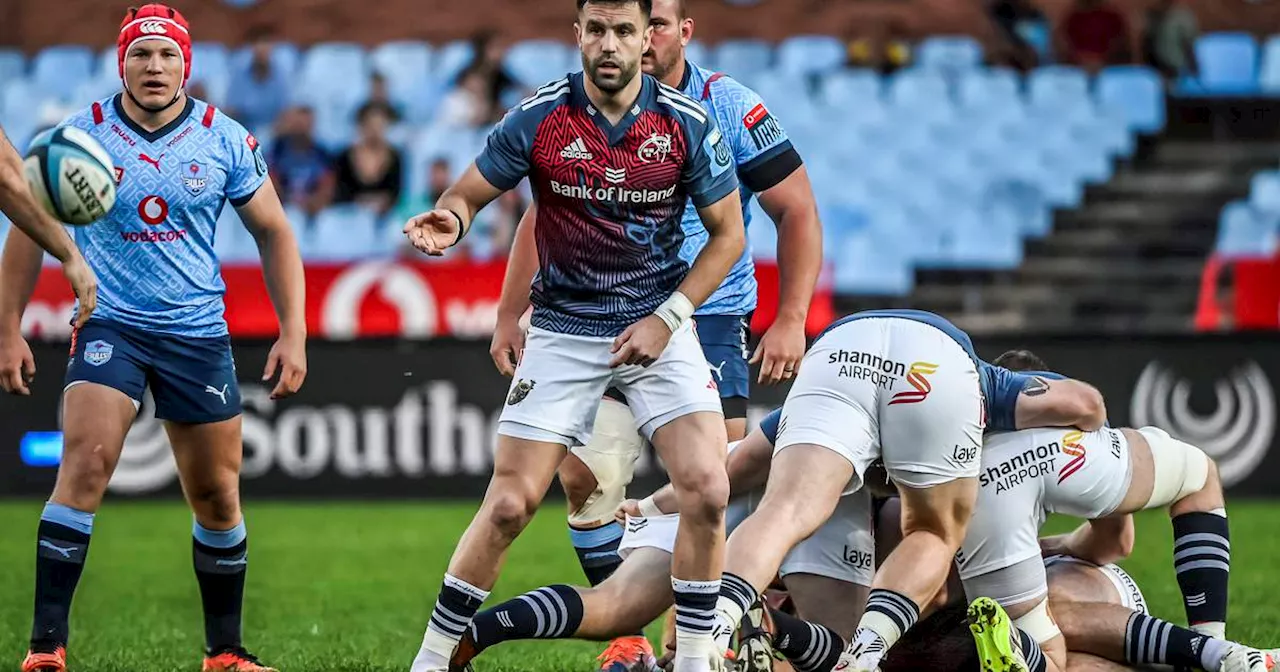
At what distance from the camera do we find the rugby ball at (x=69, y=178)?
18.7 ft

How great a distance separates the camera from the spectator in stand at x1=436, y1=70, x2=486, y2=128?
1775cm

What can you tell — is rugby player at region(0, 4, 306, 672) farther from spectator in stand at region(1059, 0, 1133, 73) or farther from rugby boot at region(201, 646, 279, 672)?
spectator in stand at region(1059, 0, 1133, 73)

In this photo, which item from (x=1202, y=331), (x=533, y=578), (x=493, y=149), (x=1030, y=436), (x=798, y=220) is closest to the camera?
(x=493, y=149)

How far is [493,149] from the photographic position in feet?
18.8

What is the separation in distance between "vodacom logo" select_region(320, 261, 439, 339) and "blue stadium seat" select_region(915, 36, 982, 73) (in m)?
6.59

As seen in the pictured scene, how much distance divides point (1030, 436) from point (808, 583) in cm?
97

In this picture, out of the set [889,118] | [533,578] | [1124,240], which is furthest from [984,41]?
[533,578]

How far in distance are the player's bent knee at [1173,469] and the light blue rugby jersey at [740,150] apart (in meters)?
1.63

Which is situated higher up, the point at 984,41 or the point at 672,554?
the point at 984,41

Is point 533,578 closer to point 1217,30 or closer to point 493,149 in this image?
point 493,149

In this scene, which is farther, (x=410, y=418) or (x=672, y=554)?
(x=410, y=418)

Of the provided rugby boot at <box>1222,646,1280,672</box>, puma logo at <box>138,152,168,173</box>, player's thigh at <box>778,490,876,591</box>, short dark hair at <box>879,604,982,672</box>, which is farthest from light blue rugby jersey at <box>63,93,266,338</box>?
rugby boot at <box>1222,646,1280,672</box>

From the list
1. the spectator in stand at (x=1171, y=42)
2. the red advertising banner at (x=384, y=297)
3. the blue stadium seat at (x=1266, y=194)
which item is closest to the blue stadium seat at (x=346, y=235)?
the red advertising banner at (x=384, y=297)

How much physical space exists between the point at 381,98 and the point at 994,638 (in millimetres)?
12766
